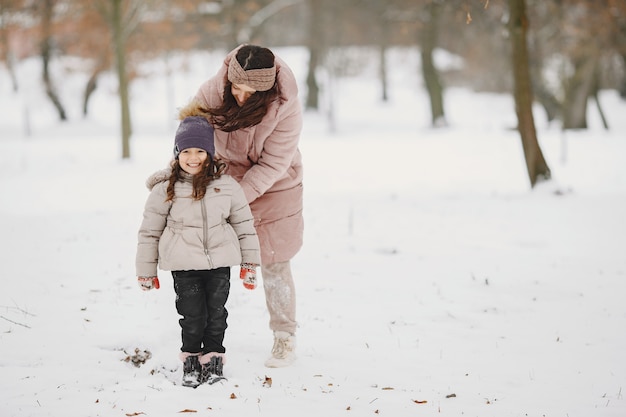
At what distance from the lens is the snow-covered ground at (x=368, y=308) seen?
12.2ft

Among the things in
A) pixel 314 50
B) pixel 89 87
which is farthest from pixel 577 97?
pixel 89 87

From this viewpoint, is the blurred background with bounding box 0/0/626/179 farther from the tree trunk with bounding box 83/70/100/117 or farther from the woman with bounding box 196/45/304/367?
the woman with bounding box 196/45/304/367

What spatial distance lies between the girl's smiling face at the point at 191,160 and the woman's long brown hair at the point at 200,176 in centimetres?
3

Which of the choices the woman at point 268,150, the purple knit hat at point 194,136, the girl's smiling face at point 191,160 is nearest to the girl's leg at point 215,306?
the woman at point 268,150

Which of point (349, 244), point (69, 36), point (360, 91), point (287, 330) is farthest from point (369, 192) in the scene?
point (360, 91)

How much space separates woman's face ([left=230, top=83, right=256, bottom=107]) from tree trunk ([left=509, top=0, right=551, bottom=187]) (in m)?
7.45

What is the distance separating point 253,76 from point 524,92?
7614 millimetres

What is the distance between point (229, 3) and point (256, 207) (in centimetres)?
2199

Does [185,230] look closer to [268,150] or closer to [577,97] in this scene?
[268,150]

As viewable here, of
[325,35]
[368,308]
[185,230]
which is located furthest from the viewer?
[325,35]

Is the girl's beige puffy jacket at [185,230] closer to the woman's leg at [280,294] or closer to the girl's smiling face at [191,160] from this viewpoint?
the girl's smiling face at [191,160]

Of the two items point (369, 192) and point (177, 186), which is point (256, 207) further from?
point (369, 192)

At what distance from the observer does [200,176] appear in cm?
361

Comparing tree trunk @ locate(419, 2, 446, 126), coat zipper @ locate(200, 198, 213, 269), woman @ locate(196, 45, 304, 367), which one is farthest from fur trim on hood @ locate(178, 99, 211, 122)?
tree trunk @ locate(419, 2, 446, 126)
